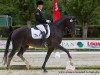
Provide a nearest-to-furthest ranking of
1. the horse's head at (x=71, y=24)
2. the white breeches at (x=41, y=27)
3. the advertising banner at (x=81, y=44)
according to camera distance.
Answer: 1. the white breeches at (x=41, y=27)
2. the horse's head at (x=71, y=24)
3. the advertising banner at (x=81, y=44)

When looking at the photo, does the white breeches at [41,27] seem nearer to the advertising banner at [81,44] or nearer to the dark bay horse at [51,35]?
the dark bay horse at [51,35]

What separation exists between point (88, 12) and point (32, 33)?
3397 centimetres

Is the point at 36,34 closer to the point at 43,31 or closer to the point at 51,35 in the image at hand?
the point at 43,31

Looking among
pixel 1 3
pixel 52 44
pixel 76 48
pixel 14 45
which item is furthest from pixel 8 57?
pixel 1 3

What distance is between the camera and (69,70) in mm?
14469

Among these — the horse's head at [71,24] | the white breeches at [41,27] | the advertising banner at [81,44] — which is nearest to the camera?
the white breeches at [41,27]

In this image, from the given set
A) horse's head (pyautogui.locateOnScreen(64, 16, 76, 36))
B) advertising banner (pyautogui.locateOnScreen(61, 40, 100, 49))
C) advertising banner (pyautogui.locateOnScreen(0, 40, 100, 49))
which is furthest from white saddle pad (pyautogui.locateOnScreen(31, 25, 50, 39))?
advertising banner (pyautogui.locateOnScreen(0, 40, 100, 49))

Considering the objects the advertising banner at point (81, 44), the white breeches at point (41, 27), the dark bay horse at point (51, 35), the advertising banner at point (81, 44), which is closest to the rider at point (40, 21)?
the white breeches at point (41, 27)

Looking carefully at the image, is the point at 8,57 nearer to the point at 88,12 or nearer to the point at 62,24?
the point at 62,24

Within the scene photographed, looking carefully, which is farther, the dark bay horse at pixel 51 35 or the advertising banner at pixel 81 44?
the advertising banner at pixel 81 44

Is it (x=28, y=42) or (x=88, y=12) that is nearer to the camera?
(x=28, y=42)

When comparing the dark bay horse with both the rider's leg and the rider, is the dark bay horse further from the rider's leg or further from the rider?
the rider

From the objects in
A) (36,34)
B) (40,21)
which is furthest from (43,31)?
(40,21)

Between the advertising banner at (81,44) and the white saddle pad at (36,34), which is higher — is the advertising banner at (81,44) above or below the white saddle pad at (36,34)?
below
